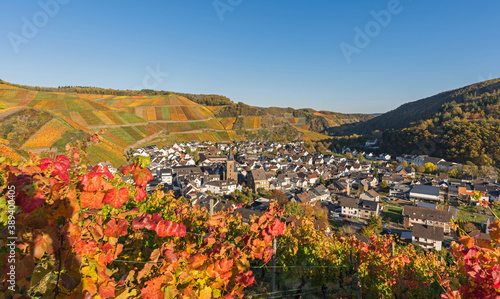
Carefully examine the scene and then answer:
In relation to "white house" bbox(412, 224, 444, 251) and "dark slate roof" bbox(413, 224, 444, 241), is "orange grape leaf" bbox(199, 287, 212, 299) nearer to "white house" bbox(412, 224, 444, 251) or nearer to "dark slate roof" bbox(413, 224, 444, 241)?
"white house" bbox(412, 224, 444, 251)

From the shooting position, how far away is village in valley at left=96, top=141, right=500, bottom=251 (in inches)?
1097

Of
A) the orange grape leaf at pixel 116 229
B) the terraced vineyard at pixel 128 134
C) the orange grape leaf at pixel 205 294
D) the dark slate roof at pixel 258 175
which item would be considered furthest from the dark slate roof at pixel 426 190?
the terraced vineyard at pixel 128 134

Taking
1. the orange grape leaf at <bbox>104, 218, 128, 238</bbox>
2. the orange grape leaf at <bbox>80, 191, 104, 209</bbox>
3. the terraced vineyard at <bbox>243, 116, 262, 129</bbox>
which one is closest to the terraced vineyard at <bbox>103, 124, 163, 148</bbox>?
the terraced vineyard at <bbox>243, 116, 262, 129</bbox>

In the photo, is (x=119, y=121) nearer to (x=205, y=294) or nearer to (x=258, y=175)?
(x=258, y=175)

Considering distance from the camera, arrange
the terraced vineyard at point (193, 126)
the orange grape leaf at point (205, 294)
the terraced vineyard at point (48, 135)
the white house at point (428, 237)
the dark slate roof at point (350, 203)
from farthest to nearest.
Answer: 1. the terraced vineyard at point (193, 126)
2. the terraced vineyard at point (48, 135)
3. the dark slate roof at point (350, 203)
4. the white house at point (428, 237)
5. the orange grape leaf at point (205, 294)

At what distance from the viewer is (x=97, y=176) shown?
1.72 m

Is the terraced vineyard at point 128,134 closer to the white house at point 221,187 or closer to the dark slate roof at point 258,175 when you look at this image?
the white house at point 221,187

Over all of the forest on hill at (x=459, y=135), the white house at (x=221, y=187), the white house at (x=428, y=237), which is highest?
the forest on hill at (x=459, y=135)

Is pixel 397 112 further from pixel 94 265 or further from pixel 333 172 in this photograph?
pixel 94 265

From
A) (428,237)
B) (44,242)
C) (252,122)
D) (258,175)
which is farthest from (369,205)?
(252,122)

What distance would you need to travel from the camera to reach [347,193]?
4588 centimetres

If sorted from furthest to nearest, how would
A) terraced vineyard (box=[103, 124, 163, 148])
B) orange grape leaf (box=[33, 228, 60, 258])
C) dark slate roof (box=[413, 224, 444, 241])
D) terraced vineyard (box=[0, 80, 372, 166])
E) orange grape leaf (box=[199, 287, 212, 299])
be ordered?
1. terraced vineyard (box=[103, 124, 163, 148])
2. terraced vineyard (box=[0, 80, 372, 166])
3. dark slate roof (box=[413, 224, 444, 241])
4. orange grape leaf (box=[199, 287, 212, 299])
5. orange grape leaf (box=[33, 228, 60, 258])

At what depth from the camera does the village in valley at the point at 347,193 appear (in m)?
27.9

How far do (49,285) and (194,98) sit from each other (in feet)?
545
